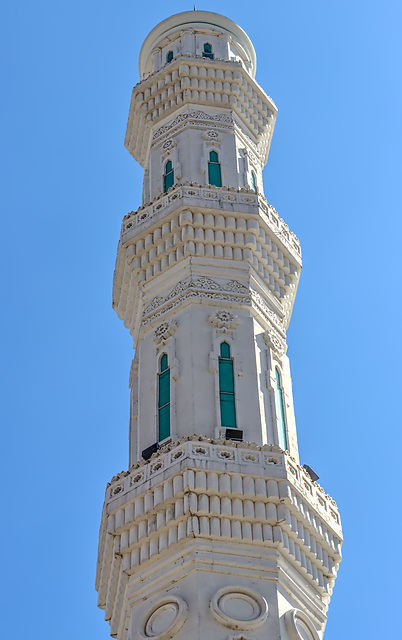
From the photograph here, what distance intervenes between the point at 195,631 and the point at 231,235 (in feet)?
29.7

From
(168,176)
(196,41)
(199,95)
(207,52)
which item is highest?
(196,41)

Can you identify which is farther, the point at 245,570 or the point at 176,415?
the point at 176,415

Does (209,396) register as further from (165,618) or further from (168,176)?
(168,176)

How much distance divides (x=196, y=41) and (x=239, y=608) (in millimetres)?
16511

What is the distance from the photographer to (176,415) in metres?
23.5

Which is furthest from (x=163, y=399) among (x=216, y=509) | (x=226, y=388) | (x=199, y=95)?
(x=199, y=95)

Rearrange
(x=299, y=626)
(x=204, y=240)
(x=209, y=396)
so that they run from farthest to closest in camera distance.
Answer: (x=204, y=240) → (x=209, y=396) → (x=299, y=626)

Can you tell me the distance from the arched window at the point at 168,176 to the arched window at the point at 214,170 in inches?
33.4

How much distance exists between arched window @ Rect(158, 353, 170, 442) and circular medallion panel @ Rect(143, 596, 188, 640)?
3.59m

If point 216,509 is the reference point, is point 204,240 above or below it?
above

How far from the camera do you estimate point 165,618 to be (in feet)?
67.4

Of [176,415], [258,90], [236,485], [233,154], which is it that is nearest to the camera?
[236,485]

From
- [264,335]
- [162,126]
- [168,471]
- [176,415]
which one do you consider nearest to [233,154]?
[162,126]

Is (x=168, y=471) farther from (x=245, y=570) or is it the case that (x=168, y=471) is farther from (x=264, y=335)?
(x=264, y=335)
